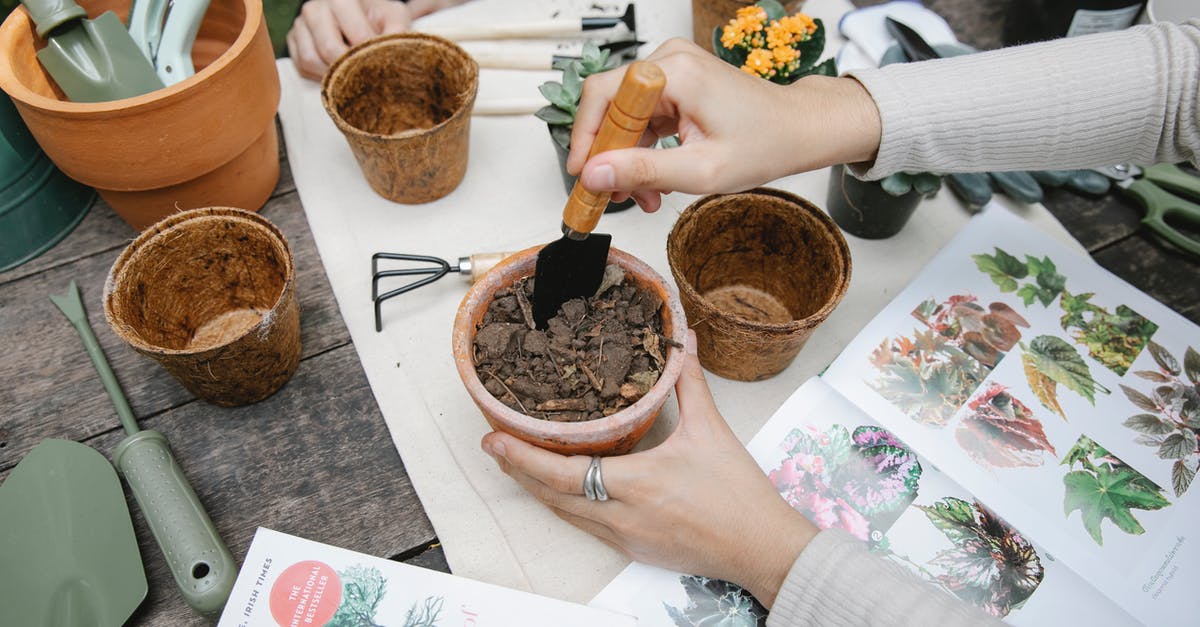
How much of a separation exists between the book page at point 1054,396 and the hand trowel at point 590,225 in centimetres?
34

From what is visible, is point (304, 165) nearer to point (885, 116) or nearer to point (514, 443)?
point (514, 443)

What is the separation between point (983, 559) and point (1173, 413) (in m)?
0.31

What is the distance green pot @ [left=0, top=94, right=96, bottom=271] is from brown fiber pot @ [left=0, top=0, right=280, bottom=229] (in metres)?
0.08

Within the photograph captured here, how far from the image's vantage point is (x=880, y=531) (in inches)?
30.1

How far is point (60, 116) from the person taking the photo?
764mm

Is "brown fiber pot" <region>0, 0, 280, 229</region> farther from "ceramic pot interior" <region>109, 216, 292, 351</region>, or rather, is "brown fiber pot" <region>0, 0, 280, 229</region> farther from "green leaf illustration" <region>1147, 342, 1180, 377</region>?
"green leaf illustration" <region>1147, 342, 1180, 377</region>

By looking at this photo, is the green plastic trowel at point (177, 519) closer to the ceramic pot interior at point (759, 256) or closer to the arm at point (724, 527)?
the arm at point (724, 527)

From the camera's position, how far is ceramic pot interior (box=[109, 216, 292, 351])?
80 centimetres

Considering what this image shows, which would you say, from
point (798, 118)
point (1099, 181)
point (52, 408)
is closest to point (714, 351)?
point (798, 118)

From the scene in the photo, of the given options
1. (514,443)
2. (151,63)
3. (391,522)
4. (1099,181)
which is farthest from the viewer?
(1099,181)

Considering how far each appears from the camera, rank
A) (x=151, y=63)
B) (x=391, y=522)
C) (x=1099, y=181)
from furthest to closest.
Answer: (x=1099, y=181) → (x=151, y=63) → (x=391, y=522)

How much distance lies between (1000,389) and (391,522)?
731mm

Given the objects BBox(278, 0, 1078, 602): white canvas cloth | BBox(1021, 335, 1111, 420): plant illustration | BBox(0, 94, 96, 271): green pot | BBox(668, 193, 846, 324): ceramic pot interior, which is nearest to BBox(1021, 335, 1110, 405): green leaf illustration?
BBox(1021, 335, 1111, 420): plant illustration

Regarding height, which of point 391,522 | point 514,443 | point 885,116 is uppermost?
point 885,116
